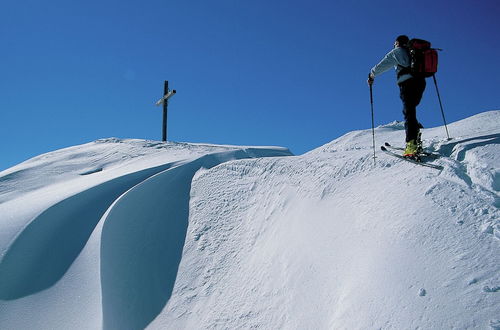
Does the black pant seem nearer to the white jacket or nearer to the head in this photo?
the white jacket

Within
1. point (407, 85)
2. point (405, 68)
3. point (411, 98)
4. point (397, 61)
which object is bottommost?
point (411, 98)

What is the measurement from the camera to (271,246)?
15.1 ft

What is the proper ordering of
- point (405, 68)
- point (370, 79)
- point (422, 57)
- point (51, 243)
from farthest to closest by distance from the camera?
point (370, 79), point (51, 243), point (405, 68), point (422, 57)

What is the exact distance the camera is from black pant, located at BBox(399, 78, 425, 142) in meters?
5.09

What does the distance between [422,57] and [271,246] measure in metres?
3.29

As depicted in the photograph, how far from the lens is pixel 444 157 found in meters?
4.23

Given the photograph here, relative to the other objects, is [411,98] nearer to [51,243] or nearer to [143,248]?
[143,248]

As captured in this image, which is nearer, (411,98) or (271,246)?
(271,246)

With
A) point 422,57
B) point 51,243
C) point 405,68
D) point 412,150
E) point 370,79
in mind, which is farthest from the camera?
point 370,79

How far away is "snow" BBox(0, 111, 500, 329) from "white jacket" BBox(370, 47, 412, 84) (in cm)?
114

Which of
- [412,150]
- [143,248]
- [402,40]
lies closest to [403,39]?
[402,40]

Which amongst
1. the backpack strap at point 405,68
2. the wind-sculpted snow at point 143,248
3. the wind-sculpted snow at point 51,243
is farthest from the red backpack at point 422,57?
the wind-sculpted snow at point 51,243

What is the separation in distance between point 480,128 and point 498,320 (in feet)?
14.0

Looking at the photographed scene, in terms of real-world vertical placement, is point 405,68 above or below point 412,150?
above
